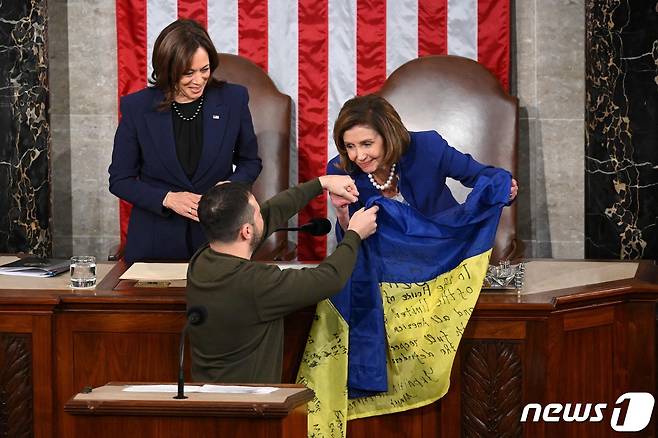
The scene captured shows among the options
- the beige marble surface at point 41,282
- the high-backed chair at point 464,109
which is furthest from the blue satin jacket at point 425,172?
the high-backed chair at point 464,109

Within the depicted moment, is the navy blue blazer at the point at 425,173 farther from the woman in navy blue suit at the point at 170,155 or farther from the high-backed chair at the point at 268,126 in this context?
the high-backed chair at the point at 268,126

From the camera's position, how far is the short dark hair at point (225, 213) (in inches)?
145

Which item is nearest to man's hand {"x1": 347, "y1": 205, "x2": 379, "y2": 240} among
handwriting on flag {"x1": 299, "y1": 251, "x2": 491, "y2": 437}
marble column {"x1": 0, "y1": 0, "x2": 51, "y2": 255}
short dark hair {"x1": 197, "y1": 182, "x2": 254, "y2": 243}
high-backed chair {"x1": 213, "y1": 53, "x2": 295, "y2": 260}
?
handwriting on flag {"x1": 299, "y1": 251, "x2": 491, "y2": 437}

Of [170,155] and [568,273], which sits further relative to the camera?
[170,155]

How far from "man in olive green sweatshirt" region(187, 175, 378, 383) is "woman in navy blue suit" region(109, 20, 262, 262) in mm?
1361

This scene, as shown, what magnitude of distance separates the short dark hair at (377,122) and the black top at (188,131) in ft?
2.87

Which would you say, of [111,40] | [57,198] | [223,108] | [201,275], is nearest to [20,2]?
[111,40]

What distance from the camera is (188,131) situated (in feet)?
17.0

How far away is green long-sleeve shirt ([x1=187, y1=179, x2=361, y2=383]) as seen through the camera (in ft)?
11.9

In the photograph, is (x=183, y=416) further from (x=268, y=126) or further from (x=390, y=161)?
(x=268, y=126)

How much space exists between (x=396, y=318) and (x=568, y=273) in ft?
2.82

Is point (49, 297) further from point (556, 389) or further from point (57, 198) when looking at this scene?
point (57, 198)

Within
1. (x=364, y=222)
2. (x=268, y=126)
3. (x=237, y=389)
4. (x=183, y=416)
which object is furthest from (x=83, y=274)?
(x=268, y=126)

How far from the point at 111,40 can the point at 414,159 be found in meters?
2.52
